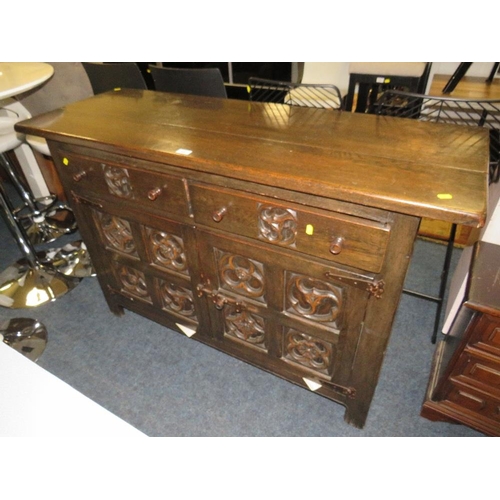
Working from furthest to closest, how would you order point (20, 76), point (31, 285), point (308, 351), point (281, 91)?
point (31, 285), point (281, 91), point (20, 76), point (308, 351)

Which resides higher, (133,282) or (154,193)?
(154,193)

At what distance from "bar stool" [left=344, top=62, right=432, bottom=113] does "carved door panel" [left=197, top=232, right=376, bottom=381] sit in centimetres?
166

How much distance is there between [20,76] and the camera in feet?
4.76

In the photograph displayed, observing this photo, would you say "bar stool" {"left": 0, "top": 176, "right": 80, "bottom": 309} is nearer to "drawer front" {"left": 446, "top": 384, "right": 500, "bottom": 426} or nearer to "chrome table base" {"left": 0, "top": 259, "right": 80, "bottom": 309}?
"chrome table base" {"left": 0, "top": 259, "right": 80, "bottom": 309}

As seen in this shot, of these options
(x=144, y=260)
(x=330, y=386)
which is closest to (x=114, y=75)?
(x=144, y=260)

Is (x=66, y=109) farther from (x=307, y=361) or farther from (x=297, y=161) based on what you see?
(x=307, y=361)

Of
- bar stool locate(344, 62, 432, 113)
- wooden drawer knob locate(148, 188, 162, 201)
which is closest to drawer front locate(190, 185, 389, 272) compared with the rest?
wooden drawer knob locate(148, 188, 162, 201)

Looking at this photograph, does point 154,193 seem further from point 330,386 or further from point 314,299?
point 330,386

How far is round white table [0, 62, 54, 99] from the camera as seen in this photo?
1.30 m

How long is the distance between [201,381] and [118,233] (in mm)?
718

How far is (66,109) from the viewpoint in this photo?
129 cm

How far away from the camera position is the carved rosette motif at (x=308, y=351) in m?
1.14
